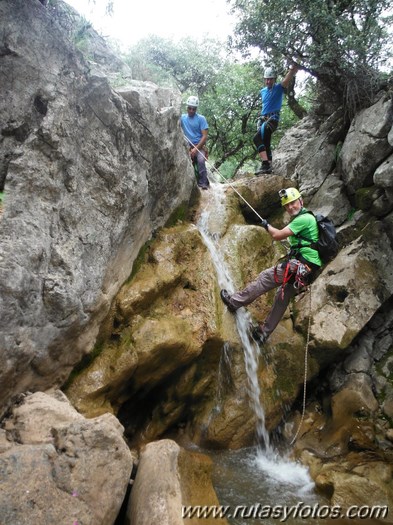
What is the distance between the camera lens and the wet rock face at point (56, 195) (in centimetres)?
465

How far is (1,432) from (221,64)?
2360 cm

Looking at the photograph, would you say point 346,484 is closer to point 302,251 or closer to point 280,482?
point 280,482

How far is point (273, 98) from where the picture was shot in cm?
1143

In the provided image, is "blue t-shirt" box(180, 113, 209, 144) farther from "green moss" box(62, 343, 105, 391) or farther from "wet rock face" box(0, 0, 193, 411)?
"green moss" box(62, 343, 105, 391)

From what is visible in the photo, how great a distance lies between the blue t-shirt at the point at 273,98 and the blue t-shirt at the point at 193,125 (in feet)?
6.78

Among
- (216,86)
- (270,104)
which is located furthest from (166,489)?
(216,86)

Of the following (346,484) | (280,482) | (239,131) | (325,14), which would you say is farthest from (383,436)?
(239,131)

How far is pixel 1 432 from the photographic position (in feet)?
13.2

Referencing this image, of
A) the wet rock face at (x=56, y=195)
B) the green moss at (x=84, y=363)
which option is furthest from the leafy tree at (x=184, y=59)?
the green moss at (x=84, y=363)

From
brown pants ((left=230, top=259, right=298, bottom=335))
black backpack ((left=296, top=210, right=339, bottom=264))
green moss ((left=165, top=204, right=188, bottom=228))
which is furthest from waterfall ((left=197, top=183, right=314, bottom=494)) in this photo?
black backpack ((left=296, top=210, right=339, bottom=264))

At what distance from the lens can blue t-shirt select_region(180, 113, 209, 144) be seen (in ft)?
37.7

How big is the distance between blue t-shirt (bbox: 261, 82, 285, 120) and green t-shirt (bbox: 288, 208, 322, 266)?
18.1 ft

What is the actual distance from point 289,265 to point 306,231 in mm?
804

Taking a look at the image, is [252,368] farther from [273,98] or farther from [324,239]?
[273,98]
